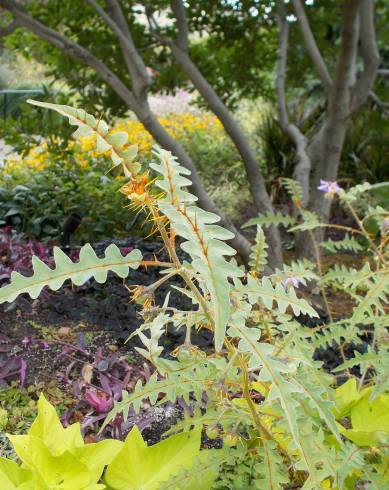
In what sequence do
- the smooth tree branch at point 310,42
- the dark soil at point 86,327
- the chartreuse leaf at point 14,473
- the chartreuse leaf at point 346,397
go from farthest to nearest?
the smooth tree branch at point 310,42
the dark soil at point 86,327
the chartreuse leaf at point 346,397
the chartreuse leaf at point 14,473

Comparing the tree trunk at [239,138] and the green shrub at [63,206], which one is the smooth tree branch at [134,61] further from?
the green shrub at [63,206]

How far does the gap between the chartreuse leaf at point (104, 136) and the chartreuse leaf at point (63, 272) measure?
173mm

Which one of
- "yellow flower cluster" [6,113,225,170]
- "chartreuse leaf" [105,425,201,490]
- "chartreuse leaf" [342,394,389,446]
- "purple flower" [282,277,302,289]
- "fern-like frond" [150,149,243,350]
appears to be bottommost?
"yellow flower cluster" [6,113,225,170]

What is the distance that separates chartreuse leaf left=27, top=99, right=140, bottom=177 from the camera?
1.12 meters

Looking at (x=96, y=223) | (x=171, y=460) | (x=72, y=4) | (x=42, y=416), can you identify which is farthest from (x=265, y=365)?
(x=72, y=4)

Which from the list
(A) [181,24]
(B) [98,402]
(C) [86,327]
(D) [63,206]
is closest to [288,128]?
(A) [181,24]

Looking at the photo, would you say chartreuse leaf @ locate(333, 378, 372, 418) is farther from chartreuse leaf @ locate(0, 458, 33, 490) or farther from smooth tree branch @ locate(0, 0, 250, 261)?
smooth tree branch @ locate(0, 0, 250, 261)

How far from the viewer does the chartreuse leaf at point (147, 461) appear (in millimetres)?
1638

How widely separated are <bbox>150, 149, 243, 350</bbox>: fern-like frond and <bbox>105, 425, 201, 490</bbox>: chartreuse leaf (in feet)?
2.38

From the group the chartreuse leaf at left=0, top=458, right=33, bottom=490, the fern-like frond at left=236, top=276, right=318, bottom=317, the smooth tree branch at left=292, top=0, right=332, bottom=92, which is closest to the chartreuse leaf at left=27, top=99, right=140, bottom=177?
the fern-like frond at left=236, top=276, right=318, bottom=317

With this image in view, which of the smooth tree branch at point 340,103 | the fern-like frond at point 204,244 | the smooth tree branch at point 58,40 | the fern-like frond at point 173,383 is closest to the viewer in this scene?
the fern-like frond at point 204,244

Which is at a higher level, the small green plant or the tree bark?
the tree bark

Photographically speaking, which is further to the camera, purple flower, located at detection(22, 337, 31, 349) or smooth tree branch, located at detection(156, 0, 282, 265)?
smooth tree branch, located at detection(156, 0, 282, 265)

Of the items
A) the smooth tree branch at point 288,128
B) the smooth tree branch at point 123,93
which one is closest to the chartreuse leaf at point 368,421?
the smooth tree branch at point 123,93
